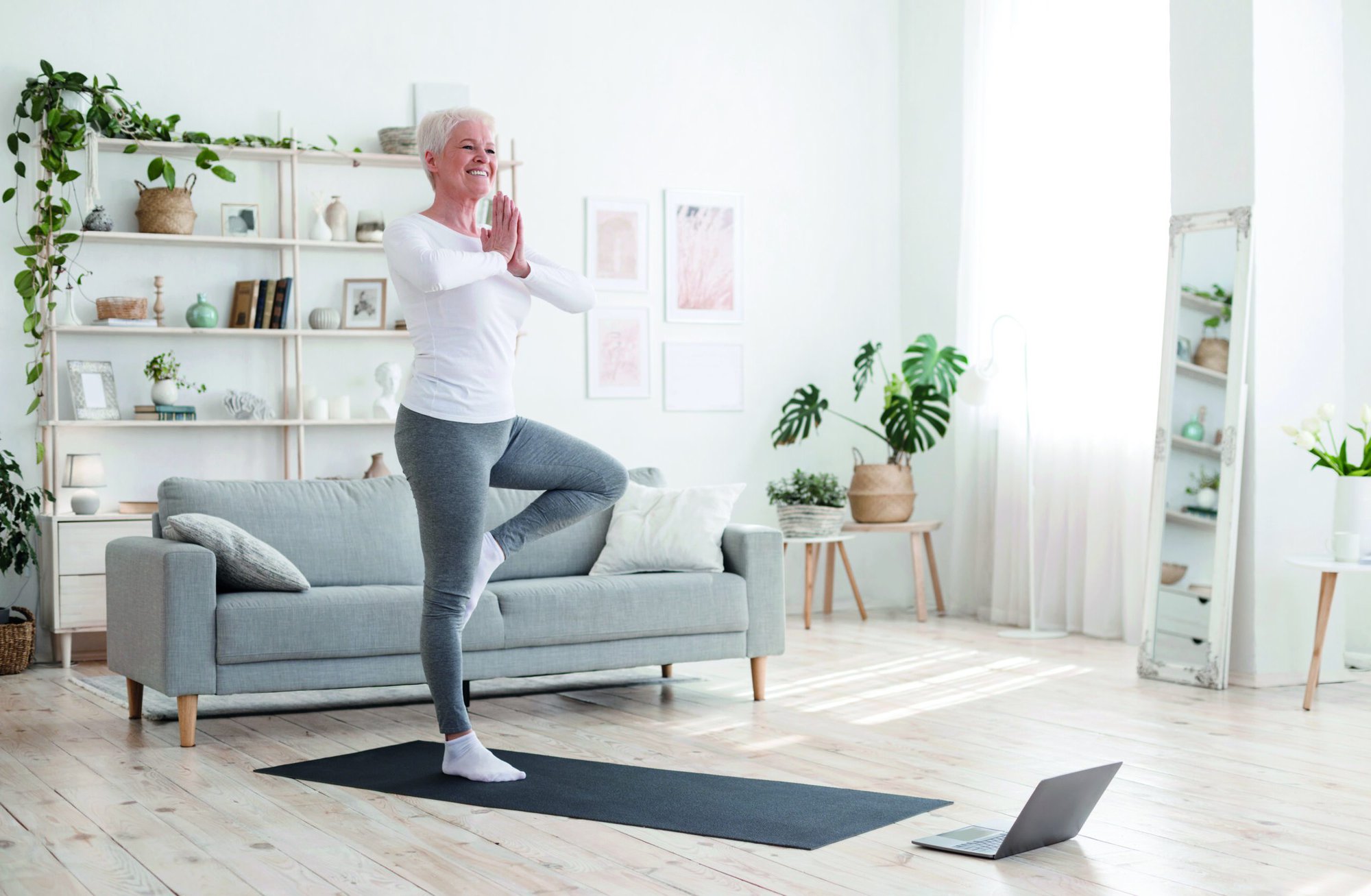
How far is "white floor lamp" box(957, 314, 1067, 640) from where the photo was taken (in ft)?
19.9

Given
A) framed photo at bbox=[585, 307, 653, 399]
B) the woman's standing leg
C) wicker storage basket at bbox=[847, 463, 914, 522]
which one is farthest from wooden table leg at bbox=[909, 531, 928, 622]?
the woman's standing leg

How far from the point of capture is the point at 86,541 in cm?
543

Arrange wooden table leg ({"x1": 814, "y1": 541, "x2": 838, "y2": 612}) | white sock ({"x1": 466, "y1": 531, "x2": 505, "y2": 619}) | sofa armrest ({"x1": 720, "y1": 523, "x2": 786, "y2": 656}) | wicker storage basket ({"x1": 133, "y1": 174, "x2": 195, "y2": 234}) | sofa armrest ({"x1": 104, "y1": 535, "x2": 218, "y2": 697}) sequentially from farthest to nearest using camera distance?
wooden table leg ({"x1": 814, "y1": 541, "x2": 838, "y2": 612})
wicker storage basket ({"x1": 133, "y1": 174, "x2": 195, "y2": 234})
sofa armrest ({"x1": 720, "y1": 523, "x2": 786, "y2": 656})
sofa armrest ({"x1": 104, "y1": 535, "x2": 218, "y2": 697})
white sock ({"x1": 466, "y1": 531, "x2": 505, "y2": 619})

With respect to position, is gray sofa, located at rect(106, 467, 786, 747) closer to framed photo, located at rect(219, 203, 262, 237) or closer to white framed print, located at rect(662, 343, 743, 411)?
framed photo, located at rect(219, 203, 262, 237)

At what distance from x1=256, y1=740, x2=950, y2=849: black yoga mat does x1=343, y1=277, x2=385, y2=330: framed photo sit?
2.97 meters

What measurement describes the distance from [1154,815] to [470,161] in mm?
1997

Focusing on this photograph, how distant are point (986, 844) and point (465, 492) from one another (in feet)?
4.15

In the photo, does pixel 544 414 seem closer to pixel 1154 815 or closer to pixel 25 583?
pixel 25 583

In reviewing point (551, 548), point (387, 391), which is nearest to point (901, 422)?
point (387, 391)

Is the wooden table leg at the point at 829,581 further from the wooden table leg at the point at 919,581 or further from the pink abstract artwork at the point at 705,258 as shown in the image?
the pink abstract artwork at the point at 705,258

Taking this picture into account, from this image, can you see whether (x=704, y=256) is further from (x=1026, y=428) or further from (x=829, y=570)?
(x=1026, y=428)

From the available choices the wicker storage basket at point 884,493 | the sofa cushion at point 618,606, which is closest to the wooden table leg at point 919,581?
the wicker storage basket at point 884,493

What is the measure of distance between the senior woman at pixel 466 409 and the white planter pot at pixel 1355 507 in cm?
248

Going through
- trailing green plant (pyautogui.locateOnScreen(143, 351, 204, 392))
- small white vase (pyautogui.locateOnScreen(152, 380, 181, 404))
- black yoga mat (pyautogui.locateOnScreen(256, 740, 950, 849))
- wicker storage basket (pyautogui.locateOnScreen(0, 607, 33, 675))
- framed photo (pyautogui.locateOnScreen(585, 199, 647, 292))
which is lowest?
wicker storage basket (pyautogui.locateOnScreen(0, 607, 33, 675))
